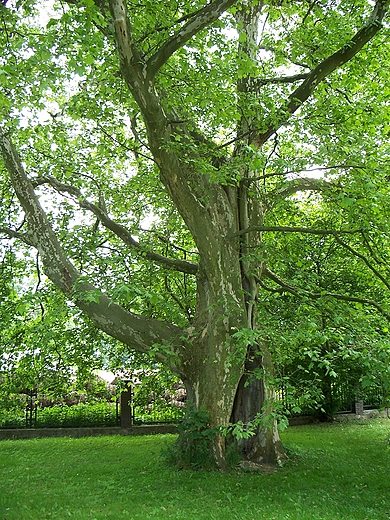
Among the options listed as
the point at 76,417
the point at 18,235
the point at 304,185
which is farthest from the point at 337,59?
the point at 76,417

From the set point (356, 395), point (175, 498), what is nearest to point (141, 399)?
point (175, 498)

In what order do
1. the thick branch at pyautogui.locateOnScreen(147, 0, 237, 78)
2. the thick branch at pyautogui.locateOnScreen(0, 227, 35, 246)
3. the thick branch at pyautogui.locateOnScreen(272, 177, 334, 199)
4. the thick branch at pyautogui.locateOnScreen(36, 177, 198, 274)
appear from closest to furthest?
the thick branch at pyautogui.locateOnScreen(147, 0, 237, 78) < the thick branch at pyautogui.locateOnScreen(272, 177, 334, 199) < the thick branch at pyautogui.locateOnScreen(0, 227, 35, 246) < the thick branch at pyautogui.locateOnScreen(36, 177, 198, 274)

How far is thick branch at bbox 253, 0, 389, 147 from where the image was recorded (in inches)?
310

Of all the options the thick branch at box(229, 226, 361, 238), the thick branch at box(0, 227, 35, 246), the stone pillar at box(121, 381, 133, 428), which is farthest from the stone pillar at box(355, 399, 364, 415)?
the thick branch at box(0, 227, 35, 246)

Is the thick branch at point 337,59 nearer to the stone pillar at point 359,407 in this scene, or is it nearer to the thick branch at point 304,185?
the thick branch at point 304,185

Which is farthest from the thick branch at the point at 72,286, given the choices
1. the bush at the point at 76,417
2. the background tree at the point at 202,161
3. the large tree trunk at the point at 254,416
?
the bush at the point at 76,417

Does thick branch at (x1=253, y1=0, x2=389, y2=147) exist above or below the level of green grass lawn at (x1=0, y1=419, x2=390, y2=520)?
above

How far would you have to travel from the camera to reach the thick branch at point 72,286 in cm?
821

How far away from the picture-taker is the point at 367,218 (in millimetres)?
7488

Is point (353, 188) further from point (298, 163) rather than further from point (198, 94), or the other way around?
point (198, 94)

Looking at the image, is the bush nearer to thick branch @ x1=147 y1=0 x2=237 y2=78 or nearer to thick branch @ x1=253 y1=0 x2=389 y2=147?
thick branch @ x1=253 y1=0 x2=389 y2=147

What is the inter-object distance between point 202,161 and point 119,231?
3.81 meters

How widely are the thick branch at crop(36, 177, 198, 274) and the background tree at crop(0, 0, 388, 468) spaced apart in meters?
0.04

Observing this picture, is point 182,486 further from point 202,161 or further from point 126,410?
point 126,410
